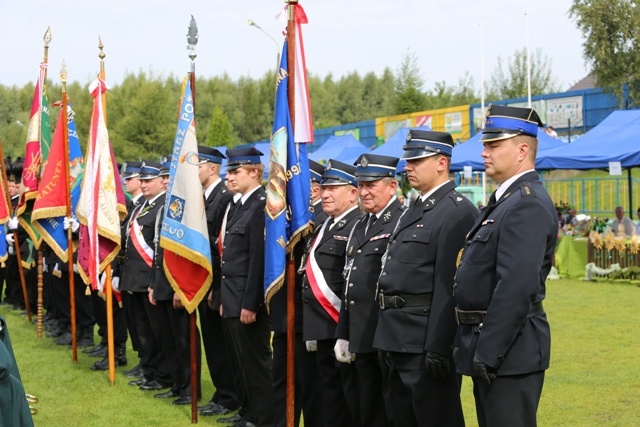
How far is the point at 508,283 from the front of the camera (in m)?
4.21

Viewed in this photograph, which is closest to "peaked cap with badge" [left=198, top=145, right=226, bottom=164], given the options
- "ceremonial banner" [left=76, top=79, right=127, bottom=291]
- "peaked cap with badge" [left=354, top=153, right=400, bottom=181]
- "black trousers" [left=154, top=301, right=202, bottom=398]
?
"black trousers" [left=154, top=301, right=202, bottom=398]

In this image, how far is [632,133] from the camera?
17.2 meters

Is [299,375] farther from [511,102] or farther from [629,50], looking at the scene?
[511,102]

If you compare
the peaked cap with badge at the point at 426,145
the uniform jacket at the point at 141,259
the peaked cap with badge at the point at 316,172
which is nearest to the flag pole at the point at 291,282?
the peaked cap with badge at the point at 316,172

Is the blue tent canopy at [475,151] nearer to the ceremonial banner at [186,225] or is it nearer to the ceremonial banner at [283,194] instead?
the ceremonial banner at [186,225]

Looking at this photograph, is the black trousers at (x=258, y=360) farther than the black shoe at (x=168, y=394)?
No

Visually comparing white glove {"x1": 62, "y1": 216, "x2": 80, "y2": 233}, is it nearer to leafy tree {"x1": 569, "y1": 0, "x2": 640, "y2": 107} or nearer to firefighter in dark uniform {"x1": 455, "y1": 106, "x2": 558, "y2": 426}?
firefighter in dark uniform {"x1": 455, "y1": 106, "x2": 558, "y2": 426}

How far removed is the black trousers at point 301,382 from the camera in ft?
22.1

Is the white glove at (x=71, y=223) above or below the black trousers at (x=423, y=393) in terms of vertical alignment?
above

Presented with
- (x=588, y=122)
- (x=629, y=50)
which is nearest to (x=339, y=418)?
(x=629, y=50)

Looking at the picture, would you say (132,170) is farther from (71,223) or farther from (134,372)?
(134,372)

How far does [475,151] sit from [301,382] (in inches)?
632

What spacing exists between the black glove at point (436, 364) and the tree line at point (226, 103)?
34.6 meters

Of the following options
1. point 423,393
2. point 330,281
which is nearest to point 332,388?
point 330,281
